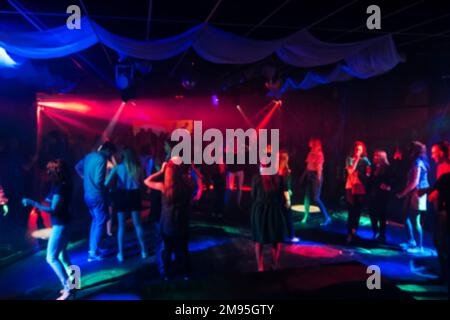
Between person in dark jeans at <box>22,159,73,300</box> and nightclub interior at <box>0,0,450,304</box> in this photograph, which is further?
nightclub interior at <box>0,0,450,304</box>

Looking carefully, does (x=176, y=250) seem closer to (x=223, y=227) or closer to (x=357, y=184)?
(x=223, y=227)

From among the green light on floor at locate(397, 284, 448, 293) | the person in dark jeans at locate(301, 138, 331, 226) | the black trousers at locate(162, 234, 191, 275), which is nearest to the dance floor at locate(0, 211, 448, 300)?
the green light on floor at locate(397, 284, 448, 293)

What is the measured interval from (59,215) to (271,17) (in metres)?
3.62

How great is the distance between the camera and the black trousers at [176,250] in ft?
12.3

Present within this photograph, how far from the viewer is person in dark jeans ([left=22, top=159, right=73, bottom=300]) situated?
3395 mm

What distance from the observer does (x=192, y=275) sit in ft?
13.1

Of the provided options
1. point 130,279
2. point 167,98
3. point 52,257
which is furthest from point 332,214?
point 167,98

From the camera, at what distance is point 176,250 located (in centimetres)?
380

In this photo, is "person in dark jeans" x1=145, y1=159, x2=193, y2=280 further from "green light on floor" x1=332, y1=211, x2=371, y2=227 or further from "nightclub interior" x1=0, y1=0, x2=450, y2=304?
"green light on floor" x1=332, y1=211, x2=371, y2=227

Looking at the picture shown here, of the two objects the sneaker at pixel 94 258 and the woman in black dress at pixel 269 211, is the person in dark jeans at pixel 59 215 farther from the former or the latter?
the woman in black dress at pixel 269 211

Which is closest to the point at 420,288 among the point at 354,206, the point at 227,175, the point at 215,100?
the point at 354,206

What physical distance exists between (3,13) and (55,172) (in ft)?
8.10

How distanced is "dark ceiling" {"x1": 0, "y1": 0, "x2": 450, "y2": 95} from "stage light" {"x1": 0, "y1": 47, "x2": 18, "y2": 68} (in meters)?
0.46
